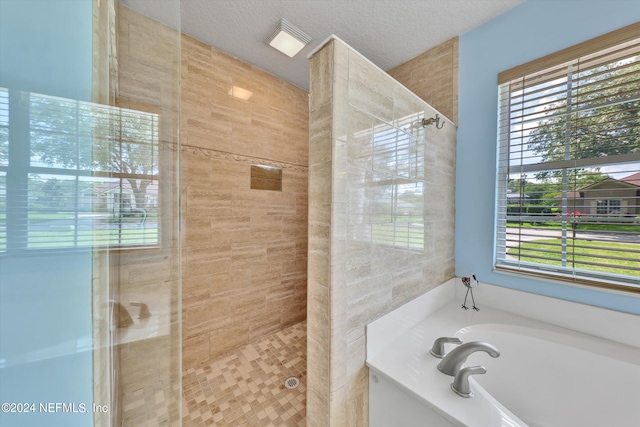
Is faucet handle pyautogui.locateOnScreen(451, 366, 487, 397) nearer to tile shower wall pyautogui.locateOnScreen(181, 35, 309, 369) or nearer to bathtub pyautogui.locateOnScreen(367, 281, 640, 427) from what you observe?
bathtub pyautogui.locateOnScreen(367, 281, 640, 427)

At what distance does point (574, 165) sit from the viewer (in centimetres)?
131

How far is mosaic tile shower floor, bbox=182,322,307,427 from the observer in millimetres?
1264

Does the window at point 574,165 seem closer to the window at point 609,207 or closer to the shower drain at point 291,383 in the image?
the window at point 609,207

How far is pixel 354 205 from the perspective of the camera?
1.01 meters

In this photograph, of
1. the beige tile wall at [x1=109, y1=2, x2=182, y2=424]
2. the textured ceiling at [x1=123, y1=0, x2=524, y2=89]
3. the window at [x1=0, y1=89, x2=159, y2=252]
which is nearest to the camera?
the window at [x1=0, y1=89, x2=159, y2=252]

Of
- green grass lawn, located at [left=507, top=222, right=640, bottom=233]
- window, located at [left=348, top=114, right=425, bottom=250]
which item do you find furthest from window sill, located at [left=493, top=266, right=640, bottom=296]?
window, located at [left=348, top=114, right=425, bottom=250]

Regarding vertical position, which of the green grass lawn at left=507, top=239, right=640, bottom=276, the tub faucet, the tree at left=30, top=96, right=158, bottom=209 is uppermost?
the tree at left=30, top=96, right=158, bottom=209

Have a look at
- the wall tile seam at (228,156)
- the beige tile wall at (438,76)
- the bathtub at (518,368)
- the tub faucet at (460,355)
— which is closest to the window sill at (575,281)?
the bathtub at (518,368)

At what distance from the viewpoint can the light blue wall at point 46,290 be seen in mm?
354

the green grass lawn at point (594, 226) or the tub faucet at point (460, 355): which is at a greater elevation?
the green grass lawn at point (594, 226)

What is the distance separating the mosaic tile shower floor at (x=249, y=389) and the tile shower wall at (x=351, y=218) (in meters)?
0.40

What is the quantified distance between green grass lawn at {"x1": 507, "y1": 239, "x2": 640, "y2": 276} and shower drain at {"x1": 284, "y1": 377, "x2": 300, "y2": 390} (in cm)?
179

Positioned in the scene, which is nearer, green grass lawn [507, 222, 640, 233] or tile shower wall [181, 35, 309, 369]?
green grass lawn [507, 222, 640, 233]

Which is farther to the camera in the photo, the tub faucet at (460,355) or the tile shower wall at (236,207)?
the tile shower wall at (236,207)
